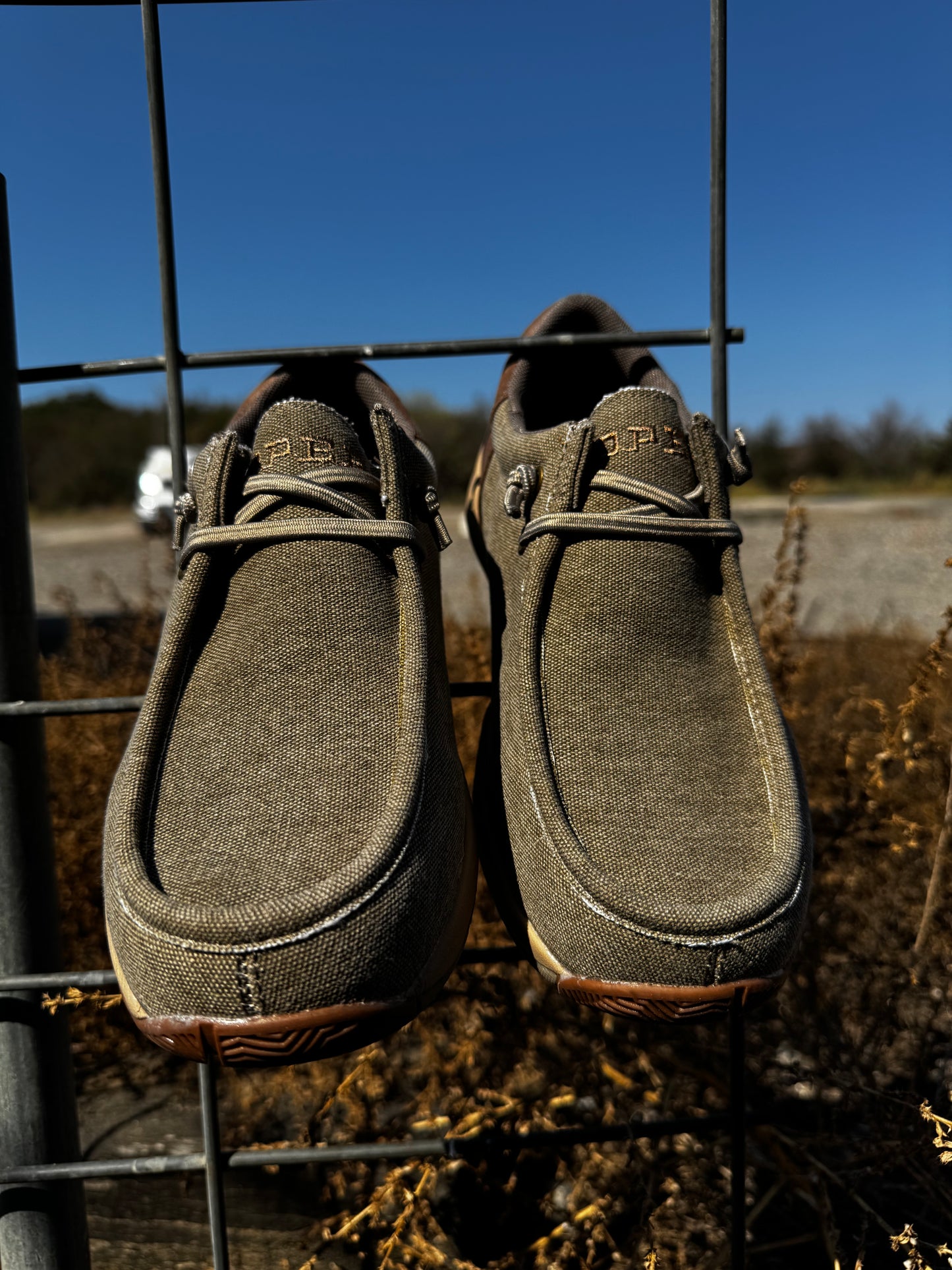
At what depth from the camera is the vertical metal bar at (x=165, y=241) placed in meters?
0.95

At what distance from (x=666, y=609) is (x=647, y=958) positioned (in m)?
0.30

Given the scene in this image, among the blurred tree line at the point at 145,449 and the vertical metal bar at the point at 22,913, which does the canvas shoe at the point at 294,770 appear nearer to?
the vertical metal bar at the point at 22,913

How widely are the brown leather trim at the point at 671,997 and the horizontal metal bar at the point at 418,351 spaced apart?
2.12ft

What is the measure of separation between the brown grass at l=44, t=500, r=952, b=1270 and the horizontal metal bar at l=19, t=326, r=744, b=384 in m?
0.58

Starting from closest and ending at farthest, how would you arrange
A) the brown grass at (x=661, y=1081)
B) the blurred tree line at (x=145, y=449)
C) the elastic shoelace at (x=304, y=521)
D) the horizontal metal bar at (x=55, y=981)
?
the elastic shoelace at (x=304, y=521), the horizontal metal bar at (x=55, y=981), the brown grass at (x=661, y=1081), the blurred tree line at (x=145, y=449)

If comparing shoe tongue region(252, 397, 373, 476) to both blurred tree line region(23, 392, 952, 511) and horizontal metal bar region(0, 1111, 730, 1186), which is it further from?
blurred tree line region(23, 392, 952, 511)

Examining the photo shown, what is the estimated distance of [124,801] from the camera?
72 centimetres

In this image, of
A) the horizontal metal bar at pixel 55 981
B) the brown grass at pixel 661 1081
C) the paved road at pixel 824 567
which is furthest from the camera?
the paved road at pixel 824 567

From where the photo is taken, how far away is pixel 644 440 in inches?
33.6

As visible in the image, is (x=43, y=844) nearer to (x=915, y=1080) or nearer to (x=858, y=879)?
(x=915, y=1080)

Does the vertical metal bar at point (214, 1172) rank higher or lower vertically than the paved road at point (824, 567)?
higher

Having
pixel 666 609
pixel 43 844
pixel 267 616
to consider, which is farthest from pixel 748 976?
pixel 43 844

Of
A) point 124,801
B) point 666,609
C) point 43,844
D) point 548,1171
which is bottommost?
point 548,1171

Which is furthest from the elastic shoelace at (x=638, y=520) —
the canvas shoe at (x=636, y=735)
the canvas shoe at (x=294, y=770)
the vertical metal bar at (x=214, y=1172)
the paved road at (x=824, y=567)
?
the paved road at (x=824, y=567)
